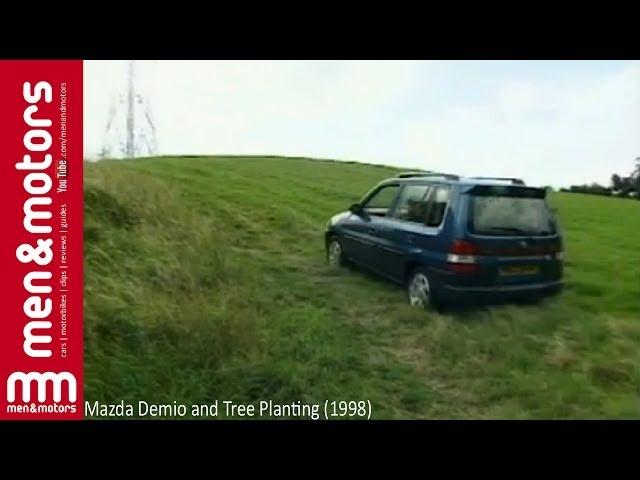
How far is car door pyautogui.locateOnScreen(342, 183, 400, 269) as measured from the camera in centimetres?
547

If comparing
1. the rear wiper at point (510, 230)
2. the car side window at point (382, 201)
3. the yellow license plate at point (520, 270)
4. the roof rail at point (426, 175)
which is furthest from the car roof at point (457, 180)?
the yellow license plate at point (520, 270)

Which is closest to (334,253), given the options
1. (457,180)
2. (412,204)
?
(412,204)

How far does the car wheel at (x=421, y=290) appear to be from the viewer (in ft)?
15.1

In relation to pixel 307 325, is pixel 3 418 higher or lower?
lower

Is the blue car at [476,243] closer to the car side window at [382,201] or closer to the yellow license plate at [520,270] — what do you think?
the yellow license plate at [520,270]

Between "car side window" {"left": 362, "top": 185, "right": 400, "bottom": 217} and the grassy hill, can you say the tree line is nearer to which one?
the grassy hill

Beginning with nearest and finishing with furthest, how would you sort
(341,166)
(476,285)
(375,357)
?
(375,357)
(476,285)
(341,166)

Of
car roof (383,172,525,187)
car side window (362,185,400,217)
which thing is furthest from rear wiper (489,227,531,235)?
car side window (362,185,400,217)

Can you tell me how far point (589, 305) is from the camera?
4965 mm
